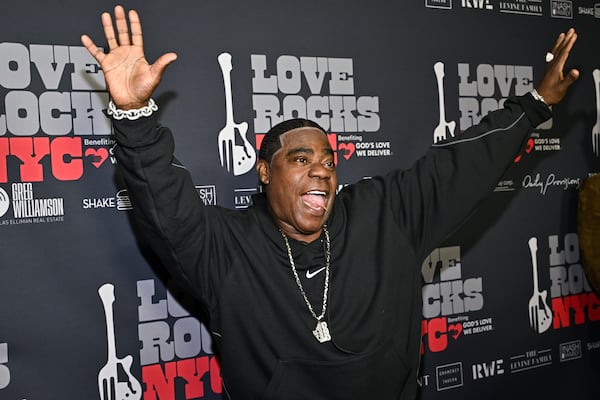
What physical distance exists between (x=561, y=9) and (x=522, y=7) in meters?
0.22

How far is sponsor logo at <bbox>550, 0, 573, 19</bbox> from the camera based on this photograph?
8.05 ft

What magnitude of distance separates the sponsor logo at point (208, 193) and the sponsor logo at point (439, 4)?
3.48 ft

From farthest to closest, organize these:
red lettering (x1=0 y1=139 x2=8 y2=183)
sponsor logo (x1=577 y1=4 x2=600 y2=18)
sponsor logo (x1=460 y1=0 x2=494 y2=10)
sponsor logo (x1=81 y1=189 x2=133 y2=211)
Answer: sponsor logo (x1=577 y1=4 x2=600 y2=18) < sponsor logo (x1=460 y1=0 x2=494 y2=10) < sponsor logo (x1=81 y1=189 x2=133 y2=211) < red lettering (x1=0 y1=139 x2=8 y2=183)

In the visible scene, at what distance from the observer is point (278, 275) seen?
4.83ft

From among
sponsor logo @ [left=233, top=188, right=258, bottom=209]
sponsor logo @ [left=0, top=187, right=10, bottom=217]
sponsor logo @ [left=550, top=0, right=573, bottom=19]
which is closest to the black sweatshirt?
sponsor logo @ [left=233, top=188, right=258, bottom=209]

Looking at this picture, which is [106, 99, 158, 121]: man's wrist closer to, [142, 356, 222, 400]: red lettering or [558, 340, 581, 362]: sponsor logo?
[142, 356, 222, 400]: red lettering

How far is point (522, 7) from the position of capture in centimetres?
238

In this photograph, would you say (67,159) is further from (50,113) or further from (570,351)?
(570,351)

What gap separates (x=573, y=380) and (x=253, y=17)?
6.35 feet

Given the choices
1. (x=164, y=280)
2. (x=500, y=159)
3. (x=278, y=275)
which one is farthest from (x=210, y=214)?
(x=500, y=159)

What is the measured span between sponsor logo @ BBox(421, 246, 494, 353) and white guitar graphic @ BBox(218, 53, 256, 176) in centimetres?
77

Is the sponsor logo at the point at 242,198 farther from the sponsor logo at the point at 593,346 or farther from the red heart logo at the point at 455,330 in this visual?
the sponsor logo at the point at 593,346

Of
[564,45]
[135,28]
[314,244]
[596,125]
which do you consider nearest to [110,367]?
[314,244]

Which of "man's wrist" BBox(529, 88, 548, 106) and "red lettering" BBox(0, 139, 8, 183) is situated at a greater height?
"man's wrist" BBox(529, 88, 548, 106)
